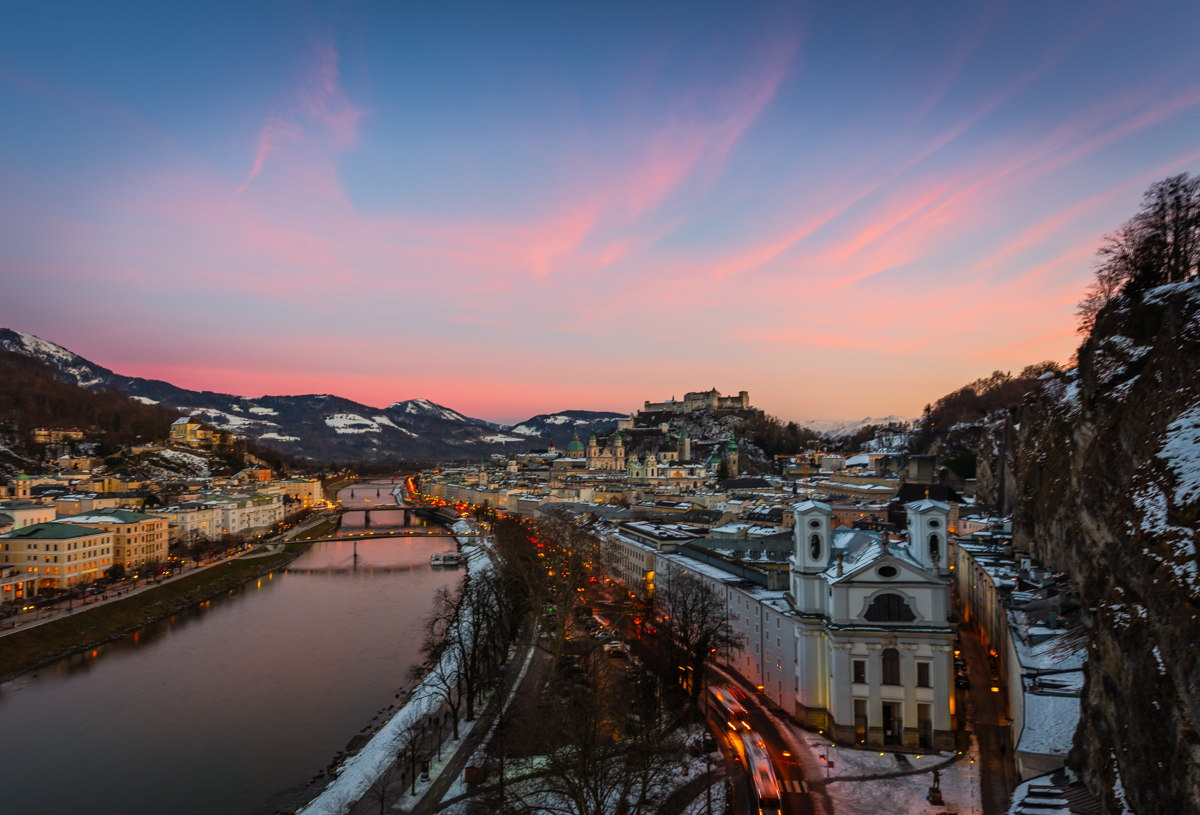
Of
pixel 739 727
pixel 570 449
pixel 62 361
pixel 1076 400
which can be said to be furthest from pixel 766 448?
pixel 62 361

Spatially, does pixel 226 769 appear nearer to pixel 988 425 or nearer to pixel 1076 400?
pixel 1076 400

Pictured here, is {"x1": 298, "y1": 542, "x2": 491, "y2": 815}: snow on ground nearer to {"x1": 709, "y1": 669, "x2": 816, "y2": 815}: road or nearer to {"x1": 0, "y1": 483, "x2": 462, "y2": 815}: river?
{"x1": 0, "y1": 483, "x2": 462, "y2": 815}: river

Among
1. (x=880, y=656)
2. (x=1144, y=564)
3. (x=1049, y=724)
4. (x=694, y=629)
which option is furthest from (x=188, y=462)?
(x=1144, y=564)

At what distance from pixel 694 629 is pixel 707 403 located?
9520cm

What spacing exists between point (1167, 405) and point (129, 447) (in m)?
90.6

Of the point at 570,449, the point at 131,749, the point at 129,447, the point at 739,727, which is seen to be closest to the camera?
the point at 739,727

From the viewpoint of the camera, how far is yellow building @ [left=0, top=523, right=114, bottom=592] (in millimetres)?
32625

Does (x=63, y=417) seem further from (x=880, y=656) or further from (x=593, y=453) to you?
(x=880, y=656)

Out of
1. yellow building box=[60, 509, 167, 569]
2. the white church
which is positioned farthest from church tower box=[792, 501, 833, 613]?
yellow building box=[60, 509, 167, 569]

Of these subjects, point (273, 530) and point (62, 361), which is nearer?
point (273, 530)

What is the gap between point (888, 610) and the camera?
15.7m

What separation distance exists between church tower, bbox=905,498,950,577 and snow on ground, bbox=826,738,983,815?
13.6ft

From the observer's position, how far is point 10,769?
16.5 metres

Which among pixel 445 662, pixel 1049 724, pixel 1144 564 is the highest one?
pixel 1144 564
